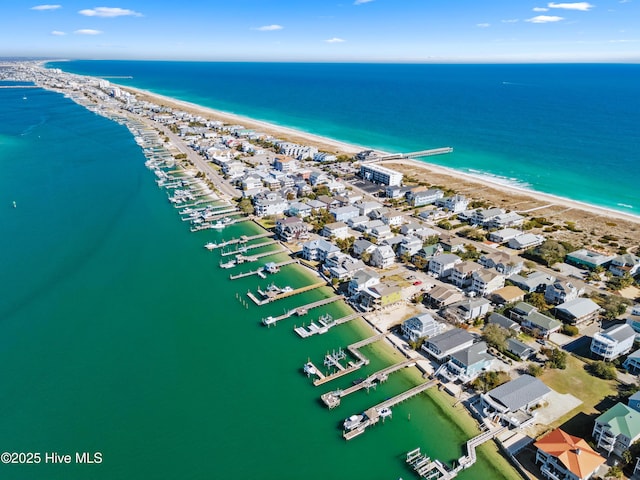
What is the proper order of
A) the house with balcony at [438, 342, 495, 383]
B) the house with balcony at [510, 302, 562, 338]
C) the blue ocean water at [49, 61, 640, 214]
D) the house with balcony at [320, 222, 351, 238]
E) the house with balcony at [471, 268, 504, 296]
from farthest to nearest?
the blue ocean water at [49, 61, 640, 214] → the house with balcony at [320, 222, 351, 238] → the house with balcony at [471, 268, 504, 296] → the house with balcony at [510, 302, 562, 338] → the house with balcony at [438, 342, 495, 383]

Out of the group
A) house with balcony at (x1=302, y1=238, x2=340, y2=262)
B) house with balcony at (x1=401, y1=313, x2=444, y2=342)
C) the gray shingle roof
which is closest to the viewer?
the gray shingle roof

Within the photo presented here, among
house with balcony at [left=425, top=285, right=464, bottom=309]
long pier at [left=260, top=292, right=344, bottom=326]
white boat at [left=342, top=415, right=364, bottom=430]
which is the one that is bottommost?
white boat at [left=342, top=415, right=364, bottom=430]

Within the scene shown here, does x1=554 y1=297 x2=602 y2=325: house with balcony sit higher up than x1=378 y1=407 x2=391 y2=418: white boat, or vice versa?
x1=554 y1=297 x2=602 y2=325: house with balcony

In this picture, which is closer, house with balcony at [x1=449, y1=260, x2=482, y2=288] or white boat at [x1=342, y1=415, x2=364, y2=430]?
white boat at [x1=342, y1=415, x2=364, y2=430]

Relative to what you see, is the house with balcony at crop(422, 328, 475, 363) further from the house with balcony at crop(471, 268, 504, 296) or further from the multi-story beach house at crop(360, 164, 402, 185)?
the multi-story beach house at crop(360, 164, 402, 185)

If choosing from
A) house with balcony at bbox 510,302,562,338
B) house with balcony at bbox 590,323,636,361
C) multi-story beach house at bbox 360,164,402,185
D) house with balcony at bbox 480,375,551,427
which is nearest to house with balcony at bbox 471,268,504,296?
house with balcony at bbox 510,302,562,338

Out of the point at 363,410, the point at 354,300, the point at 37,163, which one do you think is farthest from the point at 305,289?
the point at 37,163

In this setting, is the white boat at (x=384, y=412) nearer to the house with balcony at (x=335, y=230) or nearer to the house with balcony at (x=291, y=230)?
the house with balcony at (x=335, y=230)

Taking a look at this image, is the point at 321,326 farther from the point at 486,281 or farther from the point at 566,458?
the point at 566,458
